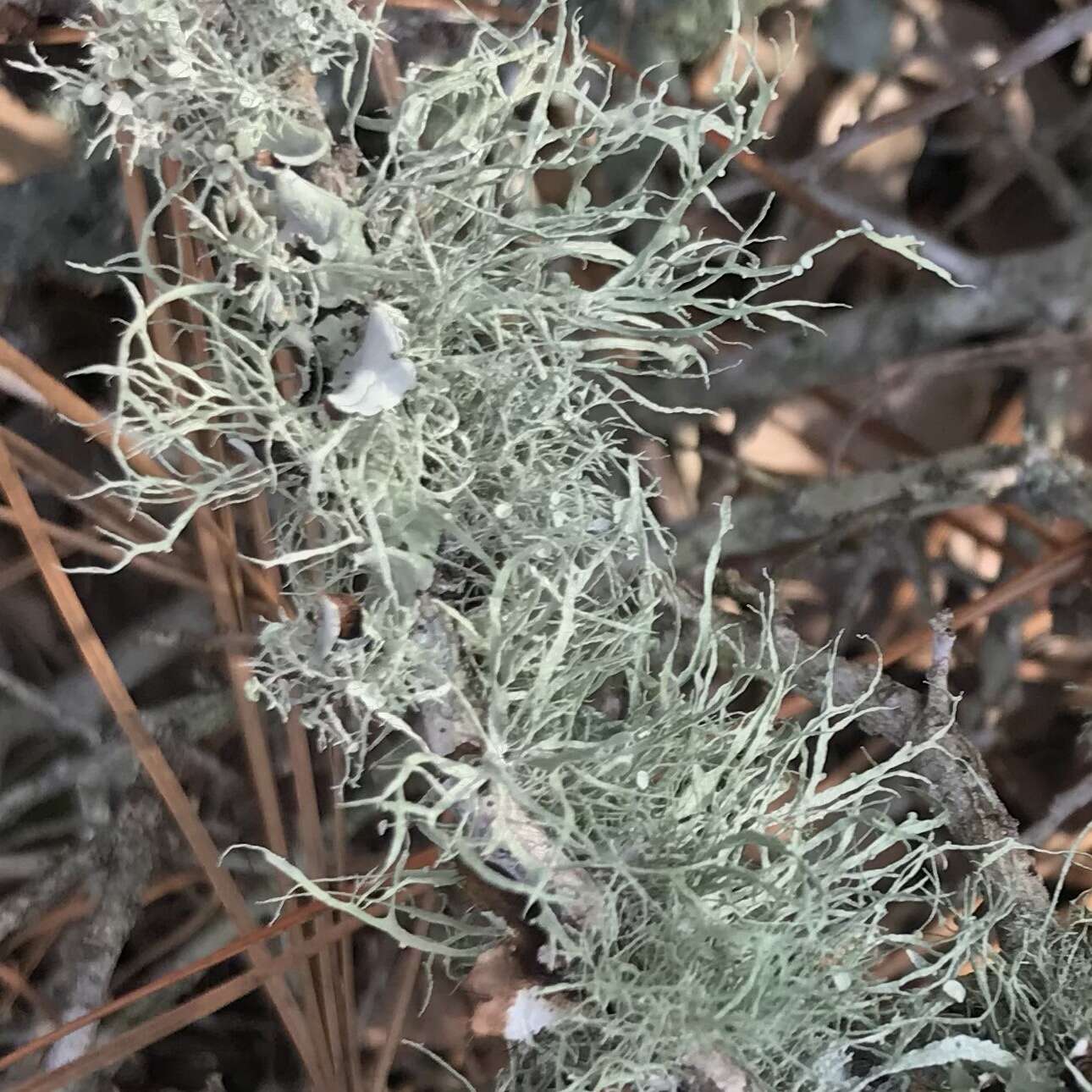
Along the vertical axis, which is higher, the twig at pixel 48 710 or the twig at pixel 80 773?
the twig at pixel 48 710

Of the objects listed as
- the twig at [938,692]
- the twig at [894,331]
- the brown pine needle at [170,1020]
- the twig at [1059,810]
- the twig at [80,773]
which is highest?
the twig at [894,331]

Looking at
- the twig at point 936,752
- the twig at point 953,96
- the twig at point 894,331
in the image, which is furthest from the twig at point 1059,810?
the twig at point 953,96

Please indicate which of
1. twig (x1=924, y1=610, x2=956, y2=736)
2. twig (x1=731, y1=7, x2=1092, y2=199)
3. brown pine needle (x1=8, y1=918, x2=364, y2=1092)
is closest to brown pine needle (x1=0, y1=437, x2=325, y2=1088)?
brown pine needle (x1=8, y1=918, x2=364, y2=1092)

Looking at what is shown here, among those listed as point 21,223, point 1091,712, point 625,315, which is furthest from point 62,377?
point 1091,712

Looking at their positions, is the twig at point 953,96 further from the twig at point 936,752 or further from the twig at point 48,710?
the twig at point 48,710

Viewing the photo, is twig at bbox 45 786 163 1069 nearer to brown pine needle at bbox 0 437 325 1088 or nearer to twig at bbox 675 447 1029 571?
brown pine needle at bbox 0 437 325 1088

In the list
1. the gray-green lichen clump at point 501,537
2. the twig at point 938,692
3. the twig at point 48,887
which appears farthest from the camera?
the twig at point 48,887

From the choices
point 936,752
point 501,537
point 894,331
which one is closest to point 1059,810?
point 936,752

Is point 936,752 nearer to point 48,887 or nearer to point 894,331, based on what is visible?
point 894,331

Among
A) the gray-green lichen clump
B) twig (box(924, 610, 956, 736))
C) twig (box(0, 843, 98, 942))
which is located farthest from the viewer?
twig (box(0, 843, 98, 942))
